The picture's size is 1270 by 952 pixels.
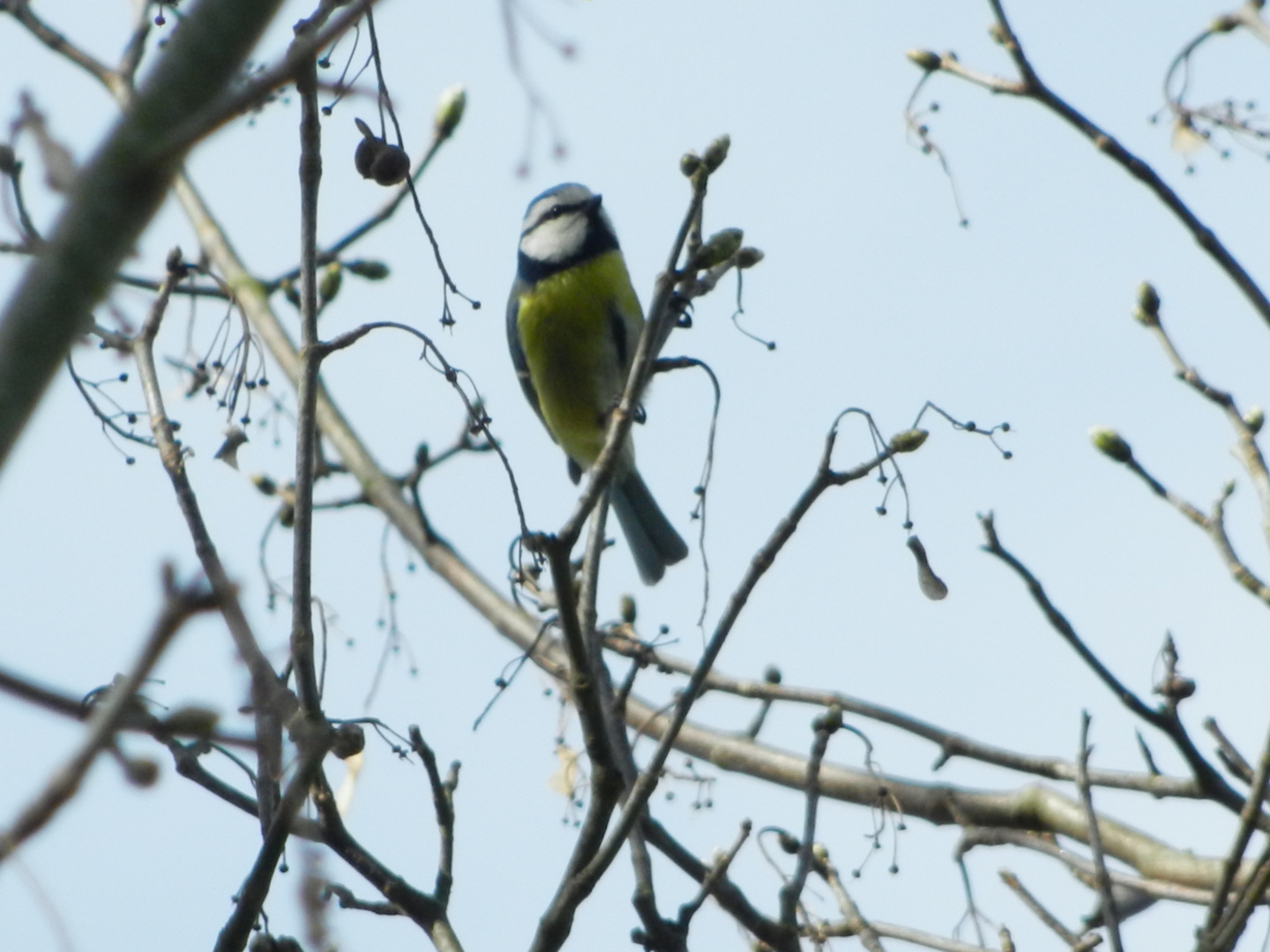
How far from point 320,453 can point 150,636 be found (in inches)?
145

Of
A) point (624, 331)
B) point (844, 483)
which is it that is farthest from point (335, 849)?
point (624, 331)

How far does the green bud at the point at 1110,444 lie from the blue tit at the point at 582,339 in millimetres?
2729

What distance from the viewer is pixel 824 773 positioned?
3.69 meters

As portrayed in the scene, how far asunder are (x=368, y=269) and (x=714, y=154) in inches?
83.7

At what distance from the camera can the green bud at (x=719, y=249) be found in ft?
6.27

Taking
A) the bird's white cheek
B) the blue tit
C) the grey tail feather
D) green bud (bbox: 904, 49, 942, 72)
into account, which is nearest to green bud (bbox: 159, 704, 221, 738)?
green bud (bbox: 904, 49, 942, 72)

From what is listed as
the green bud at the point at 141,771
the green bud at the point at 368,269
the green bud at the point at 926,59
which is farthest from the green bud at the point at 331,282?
the green bud at the point at 141,771

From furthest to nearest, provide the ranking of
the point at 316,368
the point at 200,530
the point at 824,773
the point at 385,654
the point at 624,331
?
the point at 624,331 → the point at 824,773 → the point at 385,654 → the point at 200,530 → the point at 316,368

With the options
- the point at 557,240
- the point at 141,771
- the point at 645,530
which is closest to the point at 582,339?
the point at 557,240

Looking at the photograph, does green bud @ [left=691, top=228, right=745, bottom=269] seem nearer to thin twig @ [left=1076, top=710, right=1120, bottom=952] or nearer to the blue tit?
thin twig @ [left=1076, top=710, right=1120, bottom=952]

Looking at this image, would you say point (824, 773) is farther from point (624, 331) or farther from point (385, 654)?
point (624, 331)

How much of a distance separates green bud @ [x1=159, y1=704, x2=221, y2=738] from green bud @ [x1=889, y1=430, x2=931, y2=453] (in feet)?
5.25

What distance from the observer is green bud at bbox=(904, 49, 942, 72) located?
3215mm

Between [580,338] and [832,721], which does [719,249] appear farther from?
[580,338]
